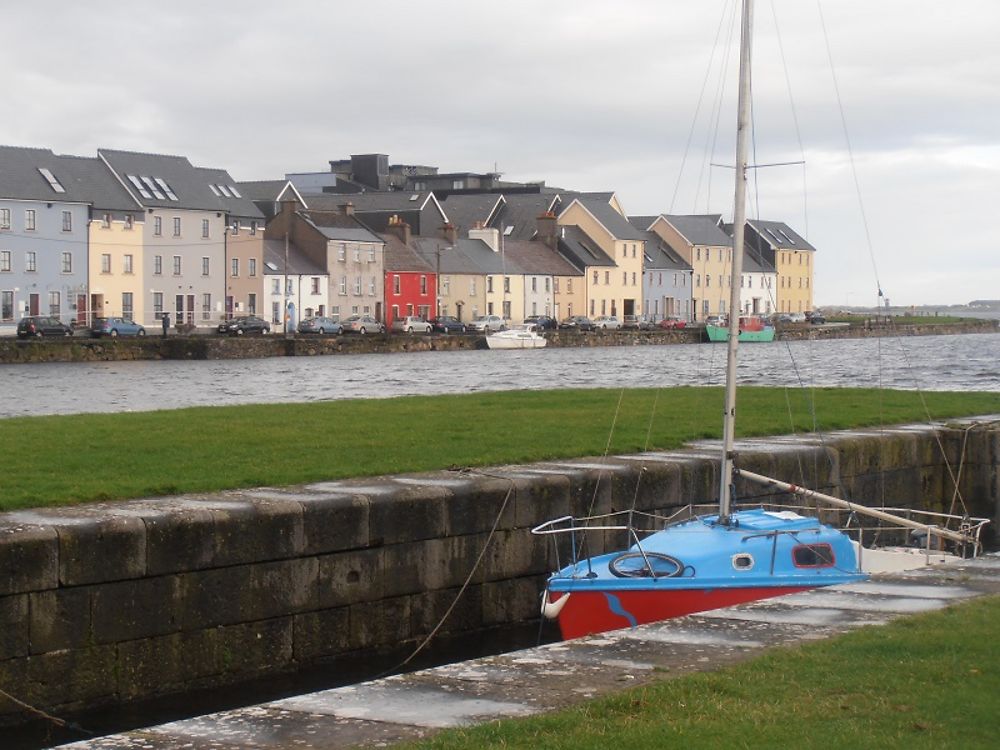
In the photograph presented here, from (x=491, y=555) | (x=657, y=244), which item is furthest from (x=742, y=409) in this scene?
(x=657, y=244)

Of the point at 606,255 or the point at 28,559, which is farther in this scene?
the point at 606,255

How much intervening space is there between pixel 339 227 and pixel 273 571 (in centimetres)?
11241

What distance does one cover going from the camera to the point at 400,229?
132375mm

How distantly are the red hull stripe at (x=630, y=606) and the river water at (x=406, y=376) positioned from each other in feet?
98.5

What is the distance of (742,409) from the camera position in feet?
106

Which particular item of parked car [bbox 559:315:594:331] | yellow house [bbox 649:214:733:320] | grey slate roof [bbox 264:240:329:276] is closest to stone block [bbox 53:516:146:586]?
grey slate roof [bbox 264:240:329:276]

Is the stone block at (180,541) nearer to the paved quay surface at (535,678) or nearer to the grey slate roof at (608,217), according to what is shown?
the paved quay surface at (535,678)

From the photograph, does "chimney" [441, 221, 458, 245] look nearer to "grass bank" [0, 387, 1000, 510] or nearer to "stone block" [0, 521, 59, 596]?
"grass bank" [0, 387, 1000, 510]

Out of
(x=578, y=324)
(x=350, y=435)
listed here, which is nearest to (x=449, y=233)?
(x=578, y=324)

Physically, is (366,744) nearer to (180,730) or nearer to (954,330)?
(180,730)

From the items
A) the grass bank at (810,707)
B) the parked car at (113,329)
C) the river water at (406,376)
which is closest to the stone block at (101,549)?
the grass bank at (810,707)

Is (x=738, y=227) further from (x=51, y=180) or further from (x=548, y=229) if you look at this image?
(x=548, y=229)

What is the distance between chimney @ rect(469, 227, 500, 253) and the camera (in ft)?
455

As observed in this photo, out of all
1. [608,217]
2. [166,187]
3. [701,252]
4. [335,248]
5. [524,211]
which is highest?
[524,211]
